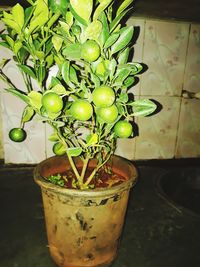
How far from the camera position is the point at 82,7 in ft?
2.20

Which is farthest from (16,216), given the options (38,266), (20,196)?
(38,266)

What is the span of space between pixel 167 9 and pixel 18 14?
983 mm

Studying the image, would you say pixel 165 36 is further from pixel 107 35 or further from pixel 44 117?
pixel 44 117

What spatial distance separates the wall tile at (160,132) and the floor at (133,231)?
0.35m

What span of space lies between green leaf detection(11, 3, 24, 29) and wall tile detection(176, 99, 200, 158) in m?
1.36

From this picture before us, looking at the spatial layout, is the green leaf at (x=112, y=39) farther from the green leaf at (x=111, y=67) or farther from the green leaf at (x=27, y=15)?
the green leaf at (x=27, y=15)

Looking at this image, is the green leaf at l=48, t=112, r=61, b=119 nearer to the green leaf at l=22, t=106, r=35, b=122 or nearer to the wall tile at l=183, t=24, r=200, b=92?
the green leaf at l=22, t=106, r=35, b=122

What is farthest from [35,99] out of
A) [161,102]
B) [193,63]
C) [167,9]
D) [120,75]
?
[193,63]

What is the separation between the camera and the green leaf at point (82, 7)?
665 millimetres

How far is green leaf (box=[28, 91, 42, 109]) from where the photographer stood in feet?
2.64

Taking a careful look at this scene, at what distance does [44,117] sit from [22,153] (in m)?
0.95

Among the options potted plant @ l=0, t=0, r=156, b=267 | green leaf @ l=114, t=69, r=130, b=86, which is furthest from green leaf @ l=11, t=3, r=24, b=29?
green leaf @ l=114, t=69, r=130, b=86

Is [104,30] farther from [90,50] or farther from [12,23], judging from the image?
[12,23]

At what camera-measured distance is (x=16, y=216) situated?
126 cm
